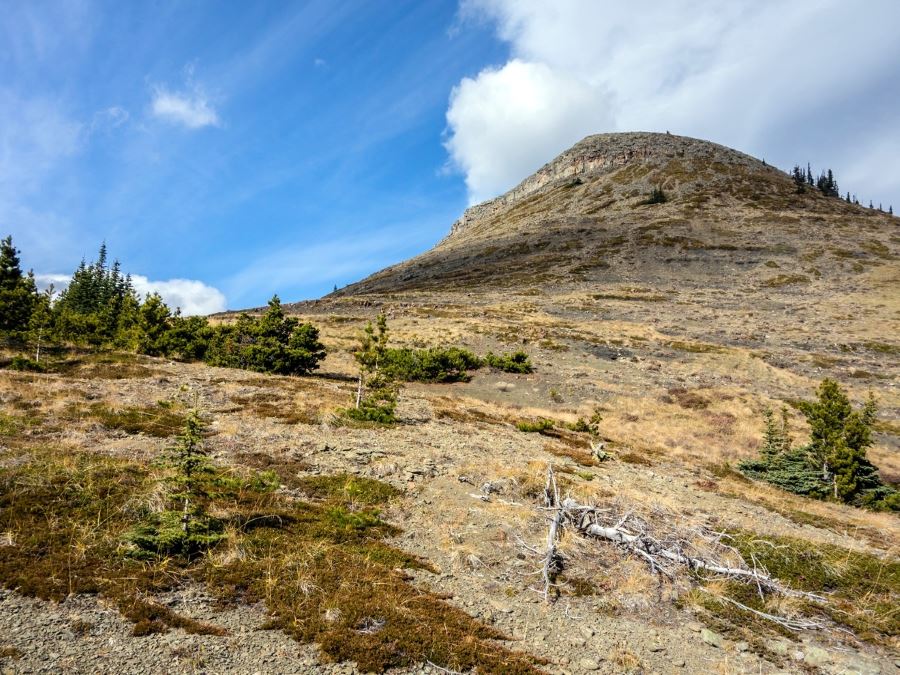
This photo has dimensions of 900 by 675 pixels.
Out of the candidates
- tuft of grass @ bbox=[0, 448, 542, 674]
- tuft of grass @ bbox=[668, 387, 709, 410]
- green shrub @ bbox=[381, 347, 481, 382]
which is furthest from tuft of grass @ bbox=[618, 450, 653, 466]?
green shrub @ bbox=[381, 347, 481, 382]

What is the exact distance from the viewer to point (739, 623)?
8766 mm

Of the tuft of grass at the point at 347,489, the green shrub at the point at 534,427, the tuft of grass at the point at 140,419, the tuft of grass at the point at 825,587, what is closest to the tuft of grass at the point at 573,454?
the green shrub at the point at 534,427

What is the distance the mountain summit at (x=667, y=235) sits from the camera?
9100 cm

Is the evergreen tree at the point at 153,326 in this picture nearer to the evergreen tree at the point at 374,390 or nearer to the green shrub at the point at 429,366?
the green shrub at the point at 429,366

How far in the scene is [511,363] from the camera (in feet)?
137

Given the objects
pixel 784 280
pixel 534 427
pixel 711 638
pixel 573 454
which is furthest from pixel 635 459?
pixel 784 280

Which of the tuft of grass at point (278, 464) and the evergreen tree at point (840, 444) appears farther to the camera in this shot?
the evergreen tree at point (840, 444)

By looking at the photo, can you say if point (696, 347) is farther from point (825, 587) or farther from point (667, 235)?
point (667, 235)

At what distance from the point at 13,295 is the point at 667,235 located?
381ft

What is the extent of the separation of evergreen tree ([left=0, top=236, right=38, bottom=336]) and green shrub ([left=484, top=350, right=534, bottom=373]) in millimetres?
34670

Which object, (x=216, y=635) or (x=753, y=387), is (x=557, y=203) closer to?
(x=753, y=387)

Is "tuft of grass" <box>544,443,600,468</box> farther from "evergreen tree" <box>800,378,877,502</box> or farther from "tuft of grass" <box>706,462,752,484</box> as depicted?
"evergreen tree" <box>800,378,877,502</box>

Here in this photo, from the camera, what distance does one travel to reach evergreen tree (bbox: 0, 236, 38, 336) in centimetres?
3184

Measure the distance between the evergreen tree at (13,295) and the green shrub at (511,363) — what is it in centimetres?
3467
